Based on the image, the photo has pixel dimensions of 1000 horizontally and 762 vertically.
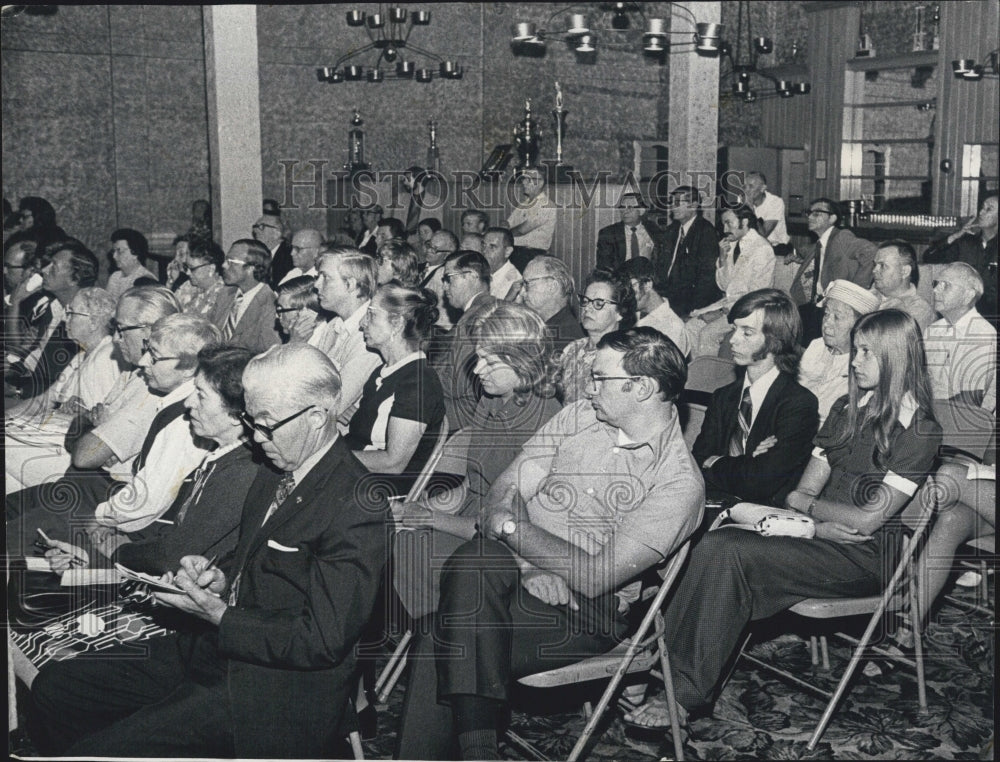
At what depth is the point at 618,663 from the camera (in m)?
2.71

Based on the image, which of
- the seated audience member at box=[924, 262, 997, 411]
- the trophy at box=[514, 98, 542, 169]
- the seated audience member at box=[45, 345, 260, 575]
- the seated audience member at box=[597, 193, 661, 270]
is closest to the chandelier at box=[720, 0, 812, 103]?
the trophy at box=[514, 98, 542, 169]

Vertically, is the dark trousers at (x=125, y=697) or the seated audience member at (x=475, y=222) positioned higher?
the seated audience member at (x=475, y=222)

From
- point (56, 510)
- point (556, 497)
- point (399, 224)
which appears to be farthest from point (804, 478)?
point (399, 224)

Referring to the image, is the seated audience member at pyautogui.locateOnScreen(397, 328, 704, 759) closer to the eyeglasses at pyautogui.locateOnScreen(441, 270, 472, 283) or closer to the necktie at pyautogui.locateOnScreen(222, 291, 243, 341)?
the eyeglasses at pyautogui.locateOnScreen(441, 270, 472, 283)

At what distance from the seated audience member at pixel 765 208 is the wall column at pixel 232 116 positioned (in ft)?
13.0

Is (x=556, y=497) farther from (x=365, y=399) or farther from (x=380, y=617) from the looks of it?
(x=365, y=399)

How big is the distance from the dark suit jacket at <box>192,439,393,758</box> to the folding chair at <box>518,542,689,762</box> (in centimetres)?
54

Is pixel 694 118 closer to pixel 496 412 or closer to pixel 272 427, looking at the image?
pixel 496 412

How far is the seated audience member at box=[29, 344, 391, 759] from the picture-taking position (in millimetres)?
2307

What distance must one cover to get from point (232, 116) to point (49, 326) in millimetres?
2748

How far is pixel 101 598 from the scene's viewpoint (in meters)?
3.01

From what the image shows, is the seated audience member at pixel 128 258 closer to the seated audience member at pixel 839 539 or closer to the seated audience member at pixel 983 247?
the seated audience member at pixel 839 539

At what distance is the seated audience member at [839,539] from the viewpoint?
3.03 m

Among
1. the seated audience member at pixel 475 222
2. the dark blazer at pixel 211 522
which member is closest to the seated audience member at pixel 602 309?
the dark blazer at pixel 211 522
